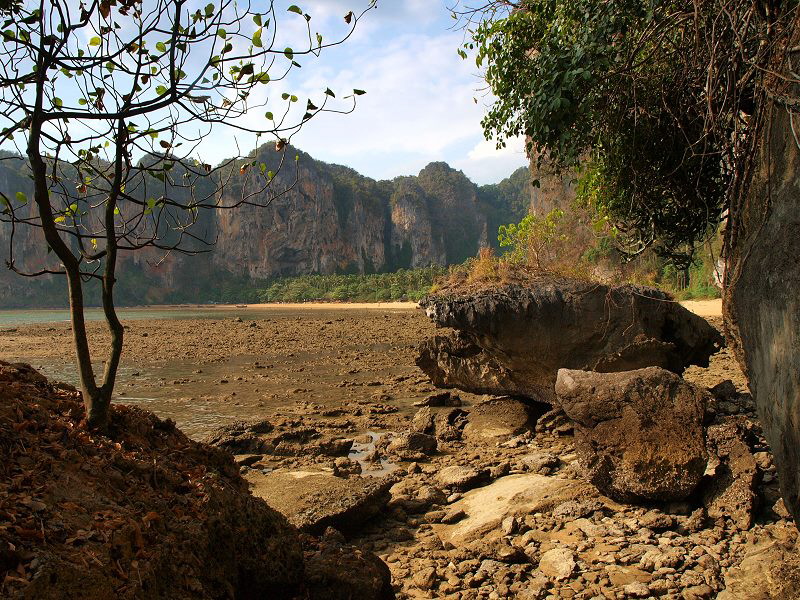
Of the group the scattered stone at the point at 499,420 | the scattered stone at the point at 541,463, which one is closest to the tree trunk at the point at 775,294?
the scattered stone at the point at 541,463

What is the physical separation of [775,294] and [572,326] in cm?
511

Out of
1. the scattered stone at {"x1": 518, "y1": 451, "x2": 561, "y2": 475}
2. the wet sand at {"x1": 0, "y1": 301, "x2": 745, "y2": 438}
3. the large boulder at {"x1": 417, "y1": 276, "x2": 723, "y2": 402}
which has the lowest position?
the wet sand at {"x1": 0, "y1": 301, "x2": 745, "y2": 438}

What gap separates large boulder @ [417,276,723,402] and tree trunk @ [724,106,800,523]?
455 cm

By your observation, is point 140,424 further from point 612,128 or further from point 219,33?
point 612,128

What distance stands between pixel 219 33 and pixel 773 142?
2.80 metres

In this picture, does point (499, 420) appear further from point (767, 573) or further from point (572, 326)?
point (767, 573)

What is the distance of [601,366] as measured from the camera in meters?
7.42

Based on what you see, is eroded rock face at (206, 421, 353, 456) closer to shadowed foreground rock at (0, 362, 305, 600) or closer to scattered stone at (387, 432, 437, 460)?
scattered stone at (387, 432, 437, 460)

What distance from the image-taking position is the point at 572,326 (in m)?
7.53

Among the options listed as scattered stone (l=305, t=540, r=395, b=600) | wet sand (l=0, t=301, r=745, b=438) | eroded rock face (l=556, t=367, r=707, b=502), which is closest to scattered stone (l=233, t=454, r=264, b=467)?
wet sand (l=0, t=301, r=745, b=438)

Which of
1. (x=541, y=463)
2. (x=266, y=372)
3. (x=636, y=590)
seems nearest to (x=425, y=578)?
(x=636, y=590)

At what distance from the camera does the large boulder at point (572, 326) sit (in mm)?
7398

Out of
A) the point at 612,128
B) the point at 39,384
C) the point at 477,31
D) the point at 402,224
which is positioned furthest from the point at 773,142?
the point at 402,224

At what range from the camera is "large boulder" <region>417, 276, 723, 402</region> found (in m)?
7.40
